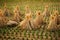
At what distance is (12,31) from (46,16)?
1.35m

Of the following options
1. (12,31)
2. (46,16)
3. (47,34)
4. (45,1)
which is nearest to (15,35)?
(12,31)

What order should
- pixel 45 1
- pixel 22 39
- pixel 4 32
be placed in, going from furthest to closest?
pixel 45 1
pixel 4 32
pixel 22 39

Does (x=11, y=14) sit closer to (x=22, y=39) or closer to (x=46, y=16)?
(x=46, y=16)

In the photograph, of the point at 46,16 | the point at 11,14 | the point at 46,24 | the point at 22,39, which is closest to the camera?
the point at 22,39

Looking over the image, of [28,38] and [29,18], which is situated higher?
[29,18]

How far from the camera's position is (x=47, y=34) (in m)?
5.09

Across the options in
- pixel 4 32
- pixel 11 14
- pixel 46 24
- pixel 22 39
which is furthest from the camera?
pixel 11 14

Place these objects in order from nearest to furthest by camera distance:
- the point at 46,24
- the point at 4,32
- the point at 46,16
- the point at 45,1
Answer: the point at 4,32, the point at 46,24, the point at 46,16, the point at 45,1

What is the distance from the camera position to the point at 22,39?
4867mm

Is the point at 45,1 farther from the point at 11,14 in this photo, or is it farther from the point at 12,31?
the point at 12,31

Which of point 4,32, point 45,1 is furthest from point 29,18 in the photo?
point 45,1

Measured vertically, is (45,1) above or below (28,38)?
above

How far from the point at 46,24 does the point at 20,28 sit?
25.8 inches

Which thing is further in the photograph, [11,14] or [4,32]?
[11,14]
